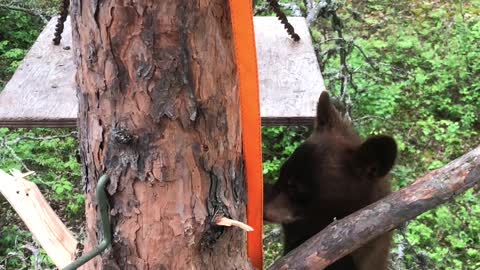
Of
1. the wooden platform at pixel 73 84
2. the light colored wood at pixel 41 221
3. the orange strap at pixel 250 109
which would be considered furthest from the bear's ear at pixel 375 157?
the light colored wood at pixel 41 221

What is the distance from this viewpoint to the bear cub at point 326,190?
9.09 feet

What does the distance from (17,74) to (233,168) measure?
204 centimetres

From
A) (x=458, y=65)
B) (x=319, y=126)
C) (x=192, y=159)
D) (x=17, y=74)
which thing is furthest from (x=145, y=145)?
(x=458, y=65)

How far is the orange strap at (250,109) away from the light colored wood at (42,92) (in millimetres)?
1389

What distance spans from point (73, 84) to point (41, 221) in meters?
1.33

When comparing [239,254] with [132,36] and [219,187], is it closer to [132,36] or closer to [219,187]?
[219,187]

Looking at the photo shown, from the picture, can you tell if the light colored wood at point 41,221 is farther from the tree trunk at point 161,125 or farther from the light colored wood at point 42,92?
the light colored wood at point 42,92

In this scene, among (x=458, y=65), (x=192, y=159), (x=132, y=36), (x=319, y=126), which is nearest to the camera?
(x=132, y=36)

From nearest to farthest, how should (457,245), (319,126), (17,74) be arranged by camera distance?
(319,126) < (17,74) < (457,245)

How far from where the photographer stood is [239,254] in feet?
6.26

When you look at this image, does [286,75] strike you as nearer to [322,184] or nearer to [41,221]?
[322,184]

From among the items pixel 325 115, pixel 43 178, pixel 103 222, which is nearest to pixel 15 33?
pixel 43 178

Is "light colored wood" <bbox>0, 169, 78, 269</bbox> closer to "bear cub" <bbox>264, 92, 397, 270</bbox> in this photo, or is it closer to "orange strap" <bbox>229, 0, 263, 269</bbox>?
"orange strap" <bbox>229, 0, 263, 269</bbox>

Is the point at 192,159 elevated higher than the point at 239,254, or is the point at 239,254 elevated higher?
the point at 192,159
